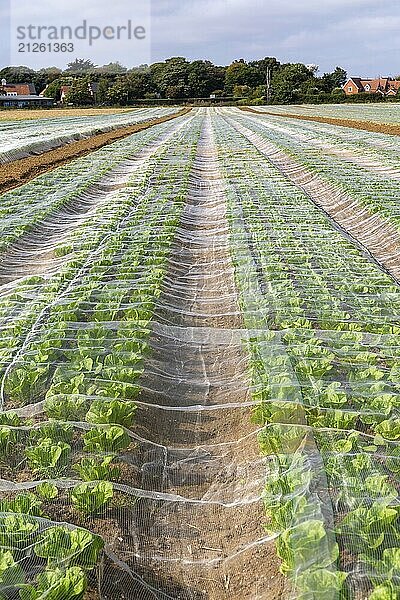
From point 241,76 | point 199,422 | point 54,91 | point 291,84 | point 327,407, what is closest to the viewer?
point 327,407

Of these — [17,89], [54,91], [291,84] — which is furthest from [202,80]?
[17,89]

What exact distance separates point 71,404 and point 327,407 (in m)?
1.82

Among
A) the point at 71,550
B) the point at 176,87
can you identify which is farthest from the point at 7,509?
the point at 176,87

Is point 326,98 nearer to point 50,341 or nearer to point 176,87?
point 176,87

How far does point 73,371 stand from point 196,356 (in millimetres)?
1218

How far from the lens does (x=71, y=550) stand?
→ 9.87 ft

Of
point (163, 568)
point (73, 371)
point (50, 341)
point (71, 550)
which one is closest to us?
point (71, 550)

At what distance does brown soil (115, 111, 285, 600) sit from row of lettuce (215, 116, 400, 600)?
0.62 ft

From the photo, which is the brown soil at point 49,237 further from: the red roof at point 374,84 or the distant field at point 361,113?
the red roof at point 374,84

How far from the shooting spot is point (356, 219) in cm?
1108

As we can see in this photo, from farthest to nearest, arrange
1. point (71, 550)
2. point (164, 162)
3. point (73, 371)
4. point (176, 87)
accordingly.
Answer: point (176, 87)
point (164, 162)
point (73, 371)
point (71, 550)

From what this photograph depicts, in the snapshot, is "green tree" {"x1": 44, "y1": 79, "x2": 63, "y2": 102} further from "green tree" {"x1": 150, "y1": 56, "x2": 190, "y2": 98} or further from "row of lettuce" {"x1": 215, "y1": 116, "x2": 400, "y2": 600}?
"row of lettuce" {"x1": 215, "y1": 116, "x2": 400, "y2": 600}

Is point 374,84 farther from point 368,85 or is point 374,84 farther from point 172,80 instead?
point 172,80

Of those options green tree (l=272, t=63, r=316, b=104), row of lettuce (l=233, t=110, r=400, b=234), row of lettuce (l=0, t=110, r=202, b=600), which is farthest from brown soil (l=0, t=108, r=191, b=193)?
green tree (l=272, t=63, r=316, b=104)
